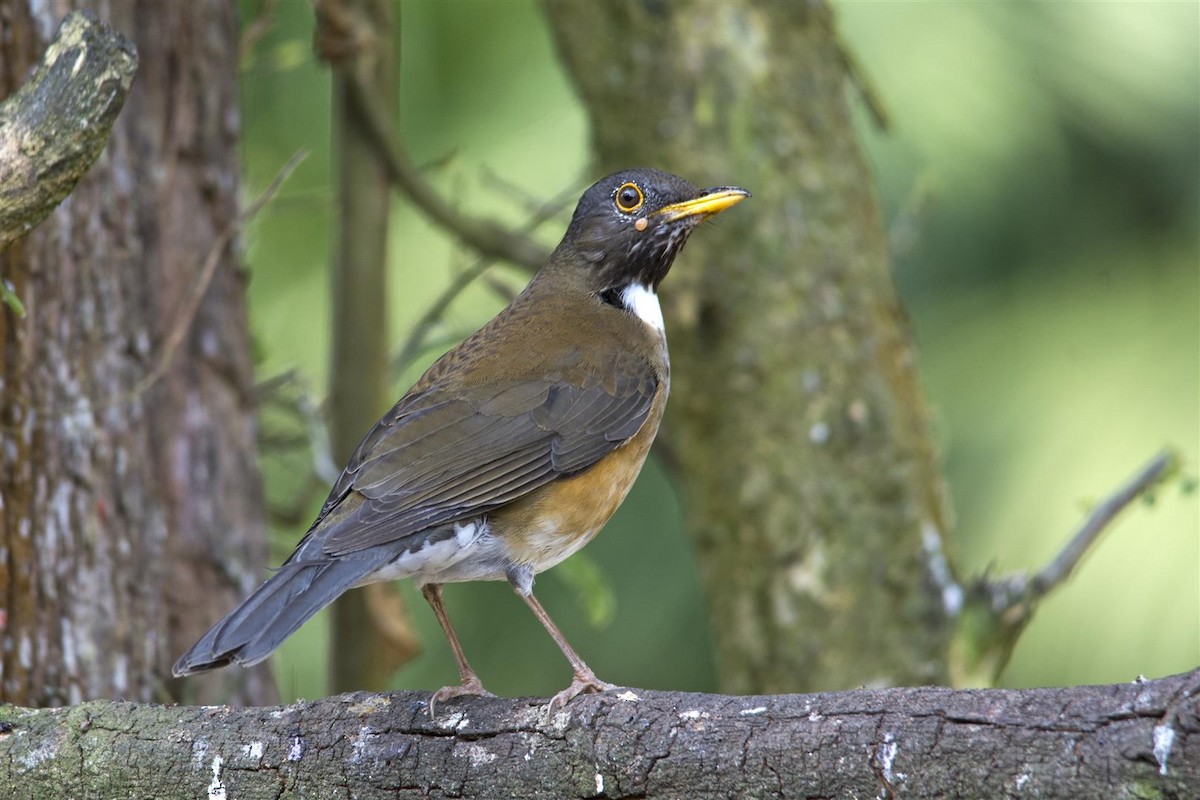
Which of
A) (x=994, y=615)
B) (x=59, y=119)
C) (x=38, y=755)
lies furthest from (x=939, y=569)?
(x=59, y=119)

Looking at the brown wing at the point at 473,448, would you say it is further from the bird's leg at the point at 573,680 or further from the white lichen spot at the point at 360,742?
the white lichen spot at the point at 360,742

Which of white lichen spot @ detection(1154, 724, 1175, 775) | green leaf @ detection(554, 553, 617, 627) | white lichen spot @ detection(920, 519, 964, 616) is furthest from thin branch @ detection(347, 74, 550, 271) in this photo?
white lichen spot @ detection(1154, 724, 1175, 775)

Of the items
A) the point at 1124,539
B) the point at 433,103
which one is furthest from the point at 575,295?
the point at 433,103

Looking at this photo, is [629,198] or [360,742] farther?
[629,198]

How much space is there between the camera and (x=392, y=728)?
3266 mm

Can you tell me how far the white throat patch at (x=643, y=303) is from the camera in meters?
5.23

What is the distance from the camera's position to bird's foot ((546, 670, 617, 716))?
3170 millimetres

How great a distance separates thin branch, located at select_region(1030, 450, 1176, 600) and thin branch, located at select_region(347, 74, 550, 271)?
2.45 m

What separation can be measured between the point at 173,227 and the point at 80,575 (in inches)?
54.7

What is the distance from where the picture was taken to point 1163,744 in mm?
2377

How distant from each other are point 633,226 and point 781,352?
3.41 feet

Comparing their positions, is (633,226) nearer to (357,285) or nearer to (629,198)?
(629,198)

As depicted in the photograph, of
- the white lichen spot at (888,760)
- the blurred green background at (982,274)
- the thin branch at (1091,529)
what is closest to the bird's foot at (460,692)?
the white lichen spot at (888,760)

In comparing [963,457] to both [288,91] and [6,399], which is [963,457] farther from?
[6,399]
